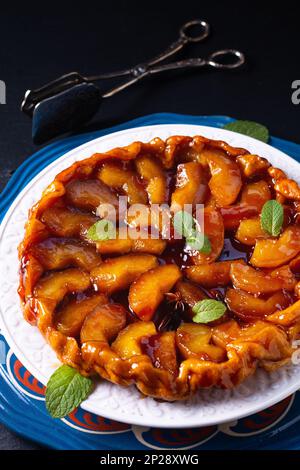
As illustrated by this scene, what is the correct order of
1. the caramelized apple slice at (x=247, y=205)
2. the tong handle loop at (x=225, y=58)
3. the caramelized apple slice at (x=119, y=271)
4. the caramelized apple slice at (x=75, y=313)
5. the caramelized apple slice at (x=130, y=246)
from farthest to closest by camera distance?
the tong handle loop at (x=225, y=58)
the caramelized apple slice at (x=247, y=205)
the caramelized apple slice at (x=130, y=246)
the caramelized apple slice at (x=119, y=271)
the caramelized apple slice at (x=75, y=313)

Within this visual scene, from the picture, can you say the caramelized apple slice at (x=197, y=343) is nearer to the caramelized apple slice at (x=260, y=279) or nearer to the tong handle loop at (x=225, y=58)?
the caramelized apple slice at (x=260, y=279)

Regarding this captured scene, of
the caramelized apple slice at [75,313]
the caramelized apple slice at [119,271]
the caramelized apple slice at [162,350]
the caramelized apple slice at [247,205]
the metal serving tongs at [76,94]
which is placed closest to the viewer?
the caramelized apple slice at [162,350]

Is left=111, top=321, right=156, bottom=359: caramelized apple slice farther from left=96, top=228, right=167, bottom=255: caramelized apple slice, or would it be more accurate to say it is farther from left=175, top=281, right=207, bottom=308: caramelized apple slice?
left=96, top=228, right=167, bottom=255: caramelized apple slice

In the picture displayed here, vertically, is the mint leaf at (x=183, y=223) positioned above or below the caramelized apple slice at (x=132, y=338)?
above

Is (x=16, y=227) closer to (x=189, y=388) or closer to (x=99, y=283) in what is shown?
(x=99, y=283)

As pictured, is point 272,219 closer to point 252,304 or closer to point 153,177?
point 252,304

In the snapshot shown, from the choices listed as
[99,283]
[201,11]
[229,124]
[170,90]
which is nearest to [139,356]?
[99,283]

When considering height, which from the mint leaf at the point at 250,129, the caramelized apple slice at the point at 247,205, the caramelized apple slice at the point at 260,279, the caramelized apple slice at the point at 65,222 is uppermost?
the mint leaf at the point at 250,129

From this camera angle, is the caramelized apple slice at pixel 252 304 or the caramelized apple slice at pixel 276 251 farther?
the caramelized apple slice at pixel 276 251

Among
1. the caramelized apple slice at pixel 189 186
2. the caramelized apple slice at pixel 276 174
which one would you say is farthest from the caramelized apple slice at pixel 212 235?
the caramelized apple slice at pixel 276 174

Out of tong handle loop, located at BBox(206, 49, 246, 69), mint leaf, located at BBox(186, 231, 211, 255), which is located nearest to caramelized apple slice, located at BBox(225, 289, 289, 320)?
mint leaf, located at BBox(186, 231, 211, 255)
